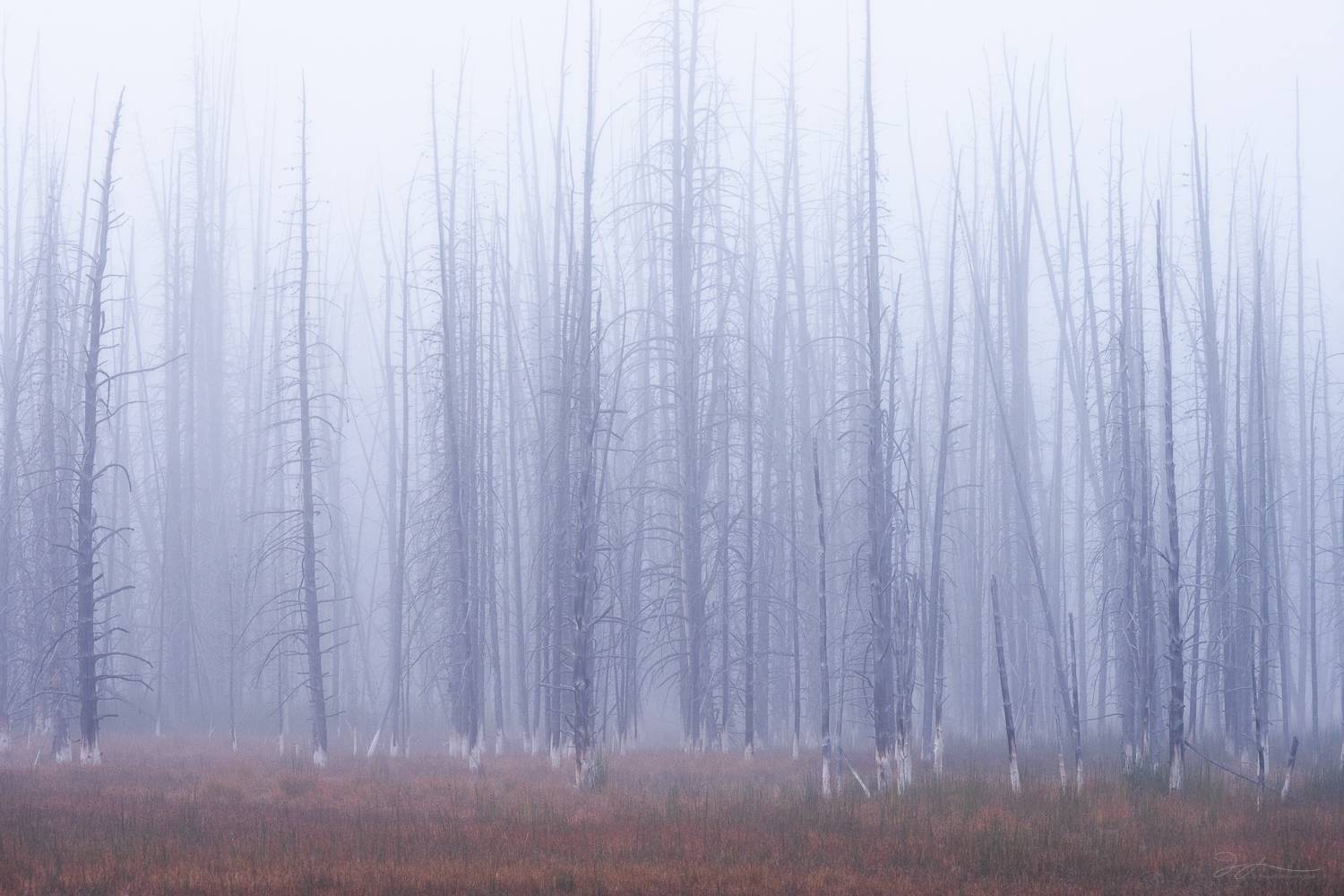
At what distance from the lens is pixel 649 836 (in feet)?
36.2

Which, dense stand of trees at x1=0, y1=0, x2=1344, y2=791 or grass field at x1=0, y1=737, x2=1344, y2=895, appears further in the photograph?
dense stand of trees at x1=0, y1=0, x2=1344, y2=791

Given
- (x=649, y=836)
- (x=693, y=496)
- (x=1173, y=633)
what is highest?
(x=693, y=496)

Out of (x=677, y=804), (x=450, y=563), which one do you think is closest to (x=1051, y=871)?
(x=677, y=804)

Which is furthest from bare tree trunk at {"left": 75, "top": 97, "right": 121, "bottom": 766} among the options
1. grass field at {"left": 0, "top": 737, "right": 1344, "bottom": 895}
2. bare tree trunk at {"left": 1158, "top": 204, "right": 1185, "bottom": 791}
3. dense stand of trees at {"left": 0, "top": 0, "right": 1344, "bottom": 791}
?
bare tree trunk at {"left": 1158, "top": 204, "right": 1185, "bottom": 791}

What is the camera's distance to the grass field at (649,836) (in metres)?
9.10

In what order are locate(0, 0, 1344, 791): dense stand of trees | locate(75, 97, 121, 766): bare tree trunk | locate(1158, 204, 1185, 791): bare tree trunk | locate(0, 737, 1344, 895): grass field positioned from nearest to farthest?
locate(0, 737, 1344, 895): grass field, locate(1158, 204, 1185, 791): bare tree trunk, locate(75, 97, 121, 766): bare tree trunk, locate(0, 0, 1344, 791): dense stand of trees

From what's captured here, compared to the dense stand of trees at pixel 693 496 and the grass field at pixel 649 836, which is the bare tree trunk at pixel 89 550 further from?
the grass field at pixel 649 836

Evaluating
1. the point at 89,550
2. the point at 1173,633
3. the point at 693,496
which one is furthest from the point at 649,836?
the point at 89,550

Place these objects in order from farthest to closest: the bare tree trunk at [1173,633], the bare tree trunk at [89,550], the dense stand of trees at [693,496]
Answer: the dense stand of trees at [693,496]
the bare tree trunk at [89,550]
the bare tree trunk at [1173,633]

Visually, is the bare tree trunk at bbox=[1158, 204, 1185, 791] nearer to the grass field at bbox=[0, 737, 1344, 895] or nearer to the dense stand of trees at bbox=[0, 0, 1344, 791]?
the dense stand of trees at bbox=[0, 0, 1344, 791]

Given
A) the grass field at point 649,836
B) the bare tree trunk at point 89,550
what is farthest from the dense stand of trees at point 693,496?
the grass field at point 649,836

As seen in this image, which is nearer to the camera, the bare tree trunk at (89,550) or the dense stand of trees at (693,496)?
the bare tree trunk at (89,550)

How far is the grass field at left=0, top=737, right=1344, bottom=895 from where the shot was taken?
9102mm

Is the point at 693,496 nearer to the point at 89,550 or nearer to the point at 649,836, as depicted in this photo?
the point at 649,836
